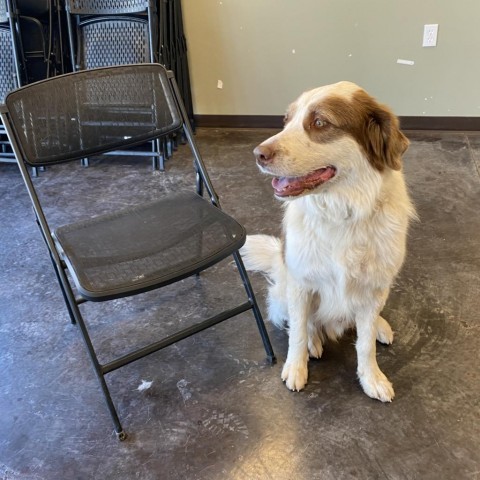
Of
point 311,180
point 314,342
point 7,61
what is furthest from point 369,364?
point 7,61

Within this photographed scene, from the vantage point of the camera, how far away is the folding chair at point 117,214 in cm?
147

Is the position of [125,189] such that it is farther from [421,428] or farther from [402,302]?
[421,428]

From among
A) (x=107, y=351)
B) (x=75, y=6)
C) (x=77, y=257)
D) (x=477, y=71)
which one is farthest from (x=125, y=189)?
(x=477, y=71)

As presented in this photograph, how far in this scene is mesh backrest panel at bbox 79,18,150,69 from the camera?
339cm

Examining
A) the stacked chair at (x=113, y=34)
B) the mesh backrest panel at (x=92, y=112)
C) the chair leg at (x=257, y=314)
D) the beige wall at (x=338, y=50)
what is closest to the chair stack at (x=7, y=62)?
the stacked chair at (x=113, y=34)

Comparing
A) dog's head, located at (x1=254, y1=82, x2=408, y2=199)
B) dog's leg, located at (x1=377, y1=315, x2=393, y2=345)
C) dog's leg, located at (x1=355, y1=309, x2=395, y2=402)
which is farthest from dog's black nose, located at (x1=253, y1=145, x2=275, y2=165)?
dog's leg, located at (x1=377, y1=315, x2=393, y2=345)

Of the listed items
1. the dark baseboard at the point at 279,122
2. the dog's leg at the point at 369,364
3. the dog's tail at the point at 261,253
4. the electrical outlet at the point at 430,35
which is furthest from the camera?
the dark baseboard at the point at 279,122

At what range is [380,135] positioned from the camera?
4.33ft

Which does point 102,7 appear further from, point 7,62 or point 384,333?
point 384,333

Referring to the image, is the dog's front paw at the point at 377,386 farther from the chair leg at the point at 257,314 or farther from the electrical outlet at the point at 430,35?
the electrical outlet at the point at 430,35

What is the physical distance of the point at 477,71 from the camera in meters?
3.62

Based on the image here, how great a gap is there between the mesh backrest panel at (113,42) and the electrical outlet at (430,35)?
196cm

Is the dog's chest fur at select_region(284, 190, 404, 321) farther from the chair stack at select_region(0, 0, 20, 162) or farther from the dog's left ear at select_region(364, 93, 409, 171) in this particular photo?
the chair stack at select_region(0, 0, 20, 162)

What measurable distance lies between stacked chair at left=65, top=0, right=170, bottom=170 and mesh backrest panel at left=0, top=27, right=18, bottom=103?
0.41 metres
